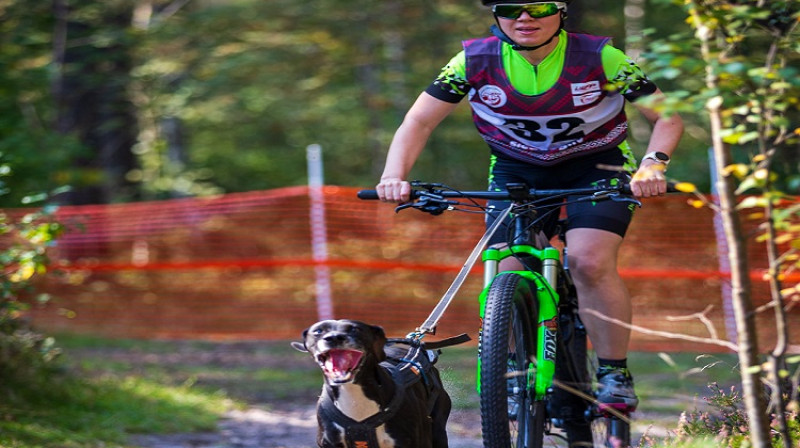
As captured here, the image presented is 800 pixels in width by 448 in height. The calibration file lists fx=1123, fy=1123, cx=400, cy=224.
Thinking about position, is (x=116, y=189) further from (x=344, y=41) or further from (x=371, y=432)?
(x=371, y=432)

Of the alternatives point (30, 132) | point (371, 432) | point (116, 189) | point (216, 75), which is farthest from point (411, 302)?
point (371, 432)

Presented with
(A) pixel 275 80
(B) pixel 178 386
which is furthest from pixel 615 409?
(A) pixel 275 80

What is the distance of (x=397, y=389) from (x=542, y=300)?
68 cm

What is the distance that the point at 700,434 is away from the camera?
156 inches

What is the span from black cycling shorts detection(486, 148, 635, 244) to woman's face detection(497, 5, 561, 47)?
1.83 feet

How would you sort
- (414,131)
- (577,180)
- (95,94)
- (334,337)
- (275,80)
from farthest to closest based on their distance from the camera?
(275,80) → (95,94) → (577,180) → (414,131) → (334,337)

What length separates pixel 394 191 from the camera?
13.6 ft

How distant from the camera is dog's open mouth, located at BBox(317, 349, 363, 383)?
3.56 metres

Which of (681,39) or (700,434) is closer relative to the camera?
(681,39)

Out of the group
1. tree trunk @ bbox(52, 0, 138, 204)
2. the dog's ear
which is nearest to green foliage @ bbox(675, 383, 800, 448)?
the dog's ear

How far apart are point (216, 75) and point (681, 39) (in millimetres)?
14060

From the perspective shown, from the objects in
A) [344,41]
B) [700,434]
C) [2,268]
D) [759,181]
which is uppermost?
[344,41]

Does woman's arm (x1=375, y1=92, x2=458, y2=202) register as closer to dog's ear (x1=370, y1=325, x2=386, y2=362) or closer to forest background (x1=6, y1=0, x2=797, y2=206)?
dog's ear (x1=370, y1=325, x2=386, y2=362)

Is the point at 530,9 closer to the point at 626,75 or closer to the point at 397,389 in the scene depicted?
the point at 626,75
